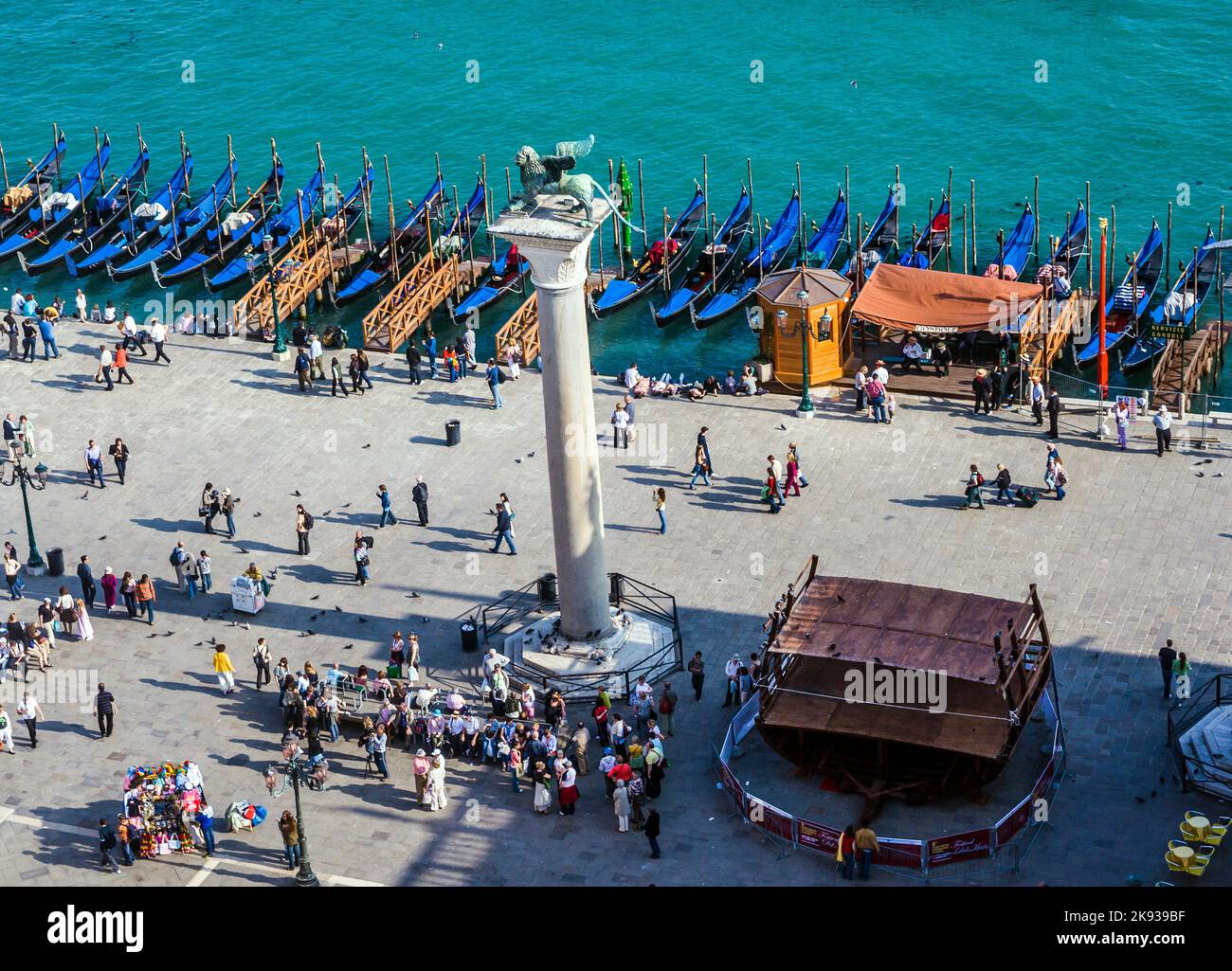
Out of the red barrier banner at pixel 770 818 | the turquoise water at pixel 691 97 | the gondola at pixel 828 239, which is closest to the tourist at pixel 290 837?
the red barrier banner at pixel 770 818

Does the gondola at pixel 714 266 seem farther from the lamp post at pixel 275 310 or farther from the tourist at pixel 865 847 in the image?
the tourist at pixel 865 847

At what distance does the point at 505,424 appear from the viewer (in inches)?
2520

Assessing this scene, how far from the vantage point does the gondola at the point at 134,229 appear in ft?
262

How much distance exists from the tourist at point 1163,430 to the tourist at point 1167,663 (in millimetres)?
11446

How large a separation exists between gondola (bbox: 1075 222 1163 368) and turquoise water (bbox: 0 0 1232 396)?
207 inches

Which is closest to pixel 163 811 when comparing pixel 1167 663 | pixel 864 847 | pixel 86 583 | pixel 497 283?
pixel 86 583

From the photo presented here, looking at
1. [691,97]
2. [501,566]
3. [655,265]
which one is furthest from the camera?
[691,97]

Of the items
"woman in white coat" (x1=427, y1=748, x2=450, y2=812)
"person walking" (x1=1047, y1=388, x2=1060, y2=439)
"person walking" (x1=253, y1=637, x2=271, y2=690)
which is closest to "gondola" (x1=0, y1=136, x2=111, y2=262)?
"person walking" (x1=253, y1=637, x2=271, y2=690)

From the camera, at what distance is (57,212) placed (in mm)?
84000

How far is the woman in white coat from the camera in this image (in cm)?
4691

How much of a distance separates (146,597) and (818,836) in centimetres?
1967

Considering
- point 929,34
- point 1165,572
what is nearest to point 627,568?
point 1165,572

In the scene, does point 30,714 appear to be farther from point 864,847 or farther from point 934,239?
point 934,239
